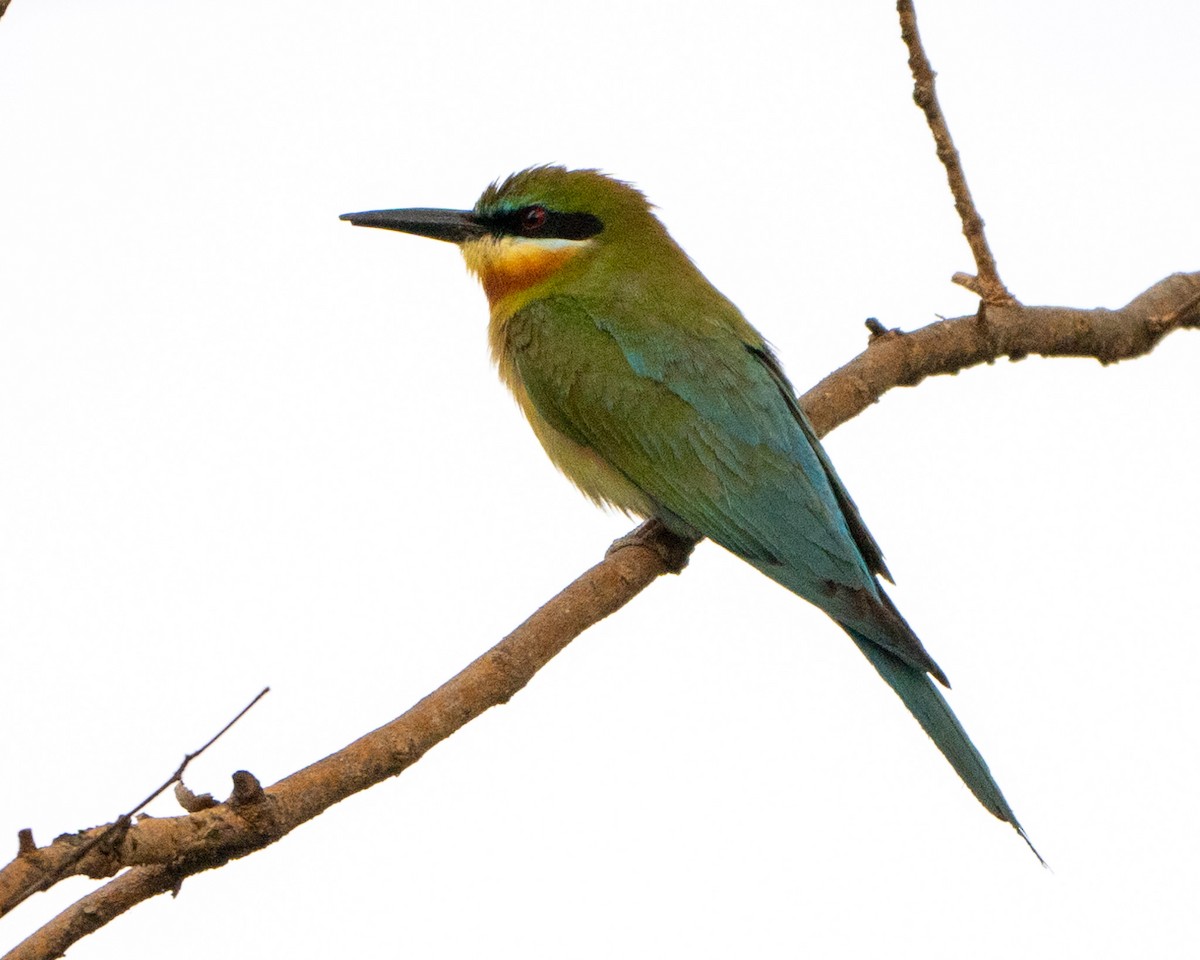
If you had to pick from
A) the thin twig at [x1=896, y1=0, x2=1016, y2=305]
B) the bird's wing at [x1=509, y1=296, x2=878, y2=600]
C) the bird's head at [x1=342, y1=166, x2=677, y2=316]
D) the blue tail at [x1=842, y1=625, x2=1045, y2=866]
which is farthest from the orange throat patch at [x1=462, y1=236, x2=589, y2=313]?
the blue tail at [x1=842, y1=625, x2=1045, y2=866]

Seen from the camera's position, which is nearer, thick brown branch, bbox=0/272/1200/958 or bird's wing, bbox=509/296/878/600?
thick brown branch, bbox=0/272/1200/958

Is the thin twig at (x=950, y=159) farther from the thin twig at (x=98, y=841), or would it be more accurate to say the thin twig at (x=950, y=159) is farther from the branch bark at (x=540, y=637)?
the thin twig at (x=98, y=841)

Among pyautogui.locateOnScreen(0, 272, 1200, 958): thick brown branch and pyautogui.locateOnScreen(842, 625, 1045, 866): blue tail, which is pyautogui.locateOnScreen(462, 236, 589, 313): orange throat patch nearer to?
pyautogui.locateOnScreen(0, 272, 1200, 958): thick brown branch

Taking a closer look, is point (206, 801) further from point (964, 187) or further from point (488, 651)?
point (964, 187)

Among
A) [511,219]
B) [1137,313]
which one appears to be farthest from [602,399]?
[1137,313]

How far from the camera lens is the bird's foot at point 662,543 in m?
3.13

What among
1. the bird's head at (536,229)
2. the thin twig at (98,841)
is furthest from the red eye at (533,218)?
the thin twig at (98,841)

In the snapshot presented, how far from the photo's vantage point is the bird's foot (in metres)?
3.13

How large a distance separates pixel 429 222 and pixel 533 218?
29cm

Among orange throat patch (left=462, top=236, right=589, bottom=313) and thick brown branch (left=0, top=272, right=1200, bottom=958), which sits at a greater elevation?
orange throat patch (left=462, top=236, right=589, bottom=313)

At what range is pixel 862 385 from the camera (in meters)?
3.41

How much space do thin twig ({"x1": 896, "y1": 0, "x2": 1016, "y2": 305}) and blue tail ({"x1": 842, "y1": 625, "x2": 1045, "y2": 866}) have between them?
0.99 metres

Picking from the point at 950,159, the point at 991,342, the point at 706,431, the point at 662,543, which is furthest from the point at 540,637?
the point at 991,342

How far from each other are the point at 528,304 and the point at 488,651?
1.59 metres
